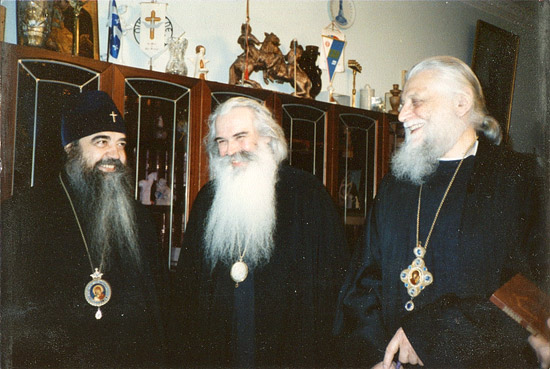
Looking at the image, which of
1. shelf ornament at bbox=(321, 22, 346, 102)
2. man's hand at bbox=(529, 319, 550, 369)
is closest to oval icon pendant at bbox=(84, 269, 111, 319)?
man's hand at bbox=(529, 319, 550, 369)

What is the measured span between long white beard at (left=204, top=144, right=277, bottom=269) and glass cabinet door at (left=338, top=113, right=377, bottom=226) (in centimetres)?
85

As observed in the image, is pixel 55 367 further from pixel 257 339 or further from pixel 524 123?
pixel 524 123

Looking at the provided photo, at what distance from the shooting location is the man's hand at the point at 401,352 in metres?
1.71

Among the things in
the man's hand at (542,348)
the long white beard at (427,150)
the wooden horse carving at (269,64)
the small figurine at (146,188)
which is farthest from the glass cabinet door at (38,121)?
the man's hand at (542,348)

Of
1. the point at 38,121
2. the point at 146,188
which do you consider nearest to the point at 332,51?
the point at 146,188

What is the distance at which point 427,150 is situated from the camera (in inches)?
74.0

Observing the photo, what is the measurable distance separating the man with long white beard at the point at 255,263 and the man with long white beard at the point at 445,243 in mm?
242

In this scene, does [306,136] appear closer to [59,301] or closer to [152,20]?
[152,20]

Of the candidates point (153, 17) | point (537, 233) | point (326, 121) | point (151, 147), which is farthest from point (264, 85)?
point (537, 233)

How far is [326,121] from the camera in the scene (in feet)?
9.94

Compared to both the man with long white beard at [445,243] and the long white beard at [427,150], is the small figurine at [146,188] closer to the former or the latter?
the man with long white beard at [445,243]

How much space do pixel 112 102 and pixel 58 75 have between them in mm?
256

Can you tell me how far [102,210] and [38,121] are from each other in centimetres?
47

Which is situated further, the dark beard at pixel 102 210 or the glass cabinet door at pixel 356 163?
the glass cabinet door at pixel 356 163
